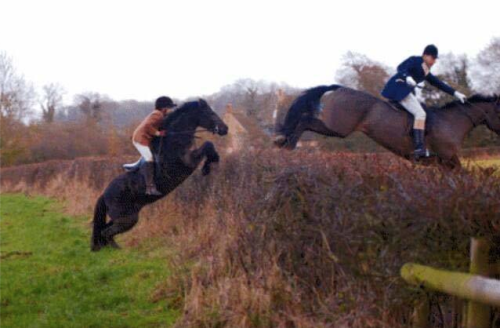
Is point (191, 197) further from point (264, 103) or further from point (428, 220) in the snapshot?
point (264, 103)

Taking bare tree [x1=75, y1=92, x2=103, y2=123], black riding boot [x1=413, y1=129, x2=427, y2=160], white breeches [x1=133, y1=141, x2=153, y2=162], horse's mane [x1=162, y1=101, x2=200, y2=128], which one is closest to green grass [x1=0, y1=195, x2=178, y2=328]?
white breeches [x1=133, y1=141, x2=153, y2=162]

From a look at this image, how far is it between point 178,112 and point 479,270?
7.64 metres

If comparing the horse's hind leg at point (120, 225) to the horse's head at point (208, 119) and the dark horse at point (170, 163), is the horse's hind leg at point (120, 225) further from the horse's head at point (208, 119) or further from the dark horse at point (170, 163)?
the horse's head at point (208, 119)

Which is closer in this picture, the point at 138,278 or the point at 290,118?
the point at 138,278

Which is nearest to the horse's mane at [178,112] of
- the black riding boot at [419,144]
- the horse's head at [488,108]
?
the black riding boot at [419,144]

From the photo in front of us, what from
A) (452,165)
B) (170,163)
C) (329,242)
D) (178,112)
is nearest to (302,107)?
(178,112)

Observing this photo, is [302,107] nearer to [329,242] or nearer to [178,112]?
[178,112]

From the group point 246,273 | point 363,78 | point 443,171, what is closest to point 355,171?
point 443,171

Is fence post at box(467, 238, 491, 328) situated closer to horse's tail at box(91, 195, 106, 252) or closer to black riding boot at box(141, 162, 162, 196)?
black riding boot at box(141, 162, 162, 196)

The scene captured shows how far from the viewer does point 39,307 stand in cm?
755

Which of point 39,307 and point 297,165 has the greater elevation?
point 297,165

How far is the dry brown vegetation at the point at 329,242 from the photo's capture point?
12.7 feet

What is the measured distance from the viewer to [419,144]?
10.5m

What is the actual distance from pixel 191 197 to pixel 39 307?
4.35m
